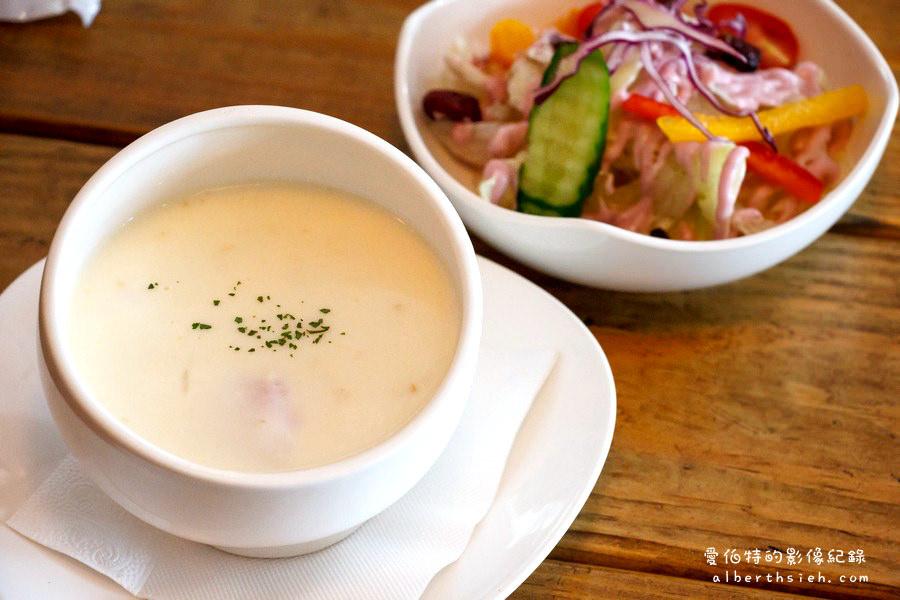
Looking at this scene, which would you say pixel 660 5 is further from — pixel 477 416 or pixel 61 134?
pixel 61 134

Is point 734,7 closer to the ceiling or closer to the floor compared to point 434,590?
closer to the ceiling

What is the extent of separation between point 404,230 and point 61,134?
674 mm

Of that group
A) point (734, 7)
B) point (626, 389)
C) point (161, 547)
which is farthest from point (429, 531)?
point (734, 7)

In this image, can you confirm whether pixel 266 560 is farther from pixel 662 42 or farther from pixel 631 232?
pixel 662 42

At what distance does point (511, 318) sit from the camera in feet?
3.19

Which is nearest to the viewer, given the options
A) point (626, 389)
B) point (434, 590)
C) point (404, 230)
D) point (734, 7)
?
point (434, 590)

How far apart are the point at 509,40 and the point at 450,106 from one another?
0.53ft

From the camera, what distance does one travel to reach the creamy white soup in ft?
2.43

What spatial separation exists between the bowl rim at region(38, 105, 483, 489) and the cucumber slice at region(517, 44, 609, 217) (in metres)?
0.37

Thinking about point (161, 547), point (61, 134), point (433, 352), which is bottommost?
point (61, 134)

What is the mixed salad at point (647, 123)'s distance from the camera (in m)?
1.17

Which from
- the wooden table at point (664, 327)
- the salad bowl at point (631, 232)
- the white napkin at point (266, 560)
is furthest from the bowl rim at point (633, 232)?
the white napkin at point (266, 560)

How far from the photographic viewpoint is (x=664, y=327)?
1155 mm

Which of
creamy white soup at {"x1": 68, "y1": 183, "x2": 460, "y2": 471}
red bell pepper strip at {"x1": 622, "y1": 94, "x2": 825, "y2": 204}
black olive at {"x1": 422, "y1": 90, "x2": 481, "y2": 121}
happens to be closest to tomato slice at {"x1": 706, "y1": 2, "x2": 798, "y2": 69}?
red bell pepper strip at {"x1": 622, "y1": 94, "x2": 825, "y2": 204}
